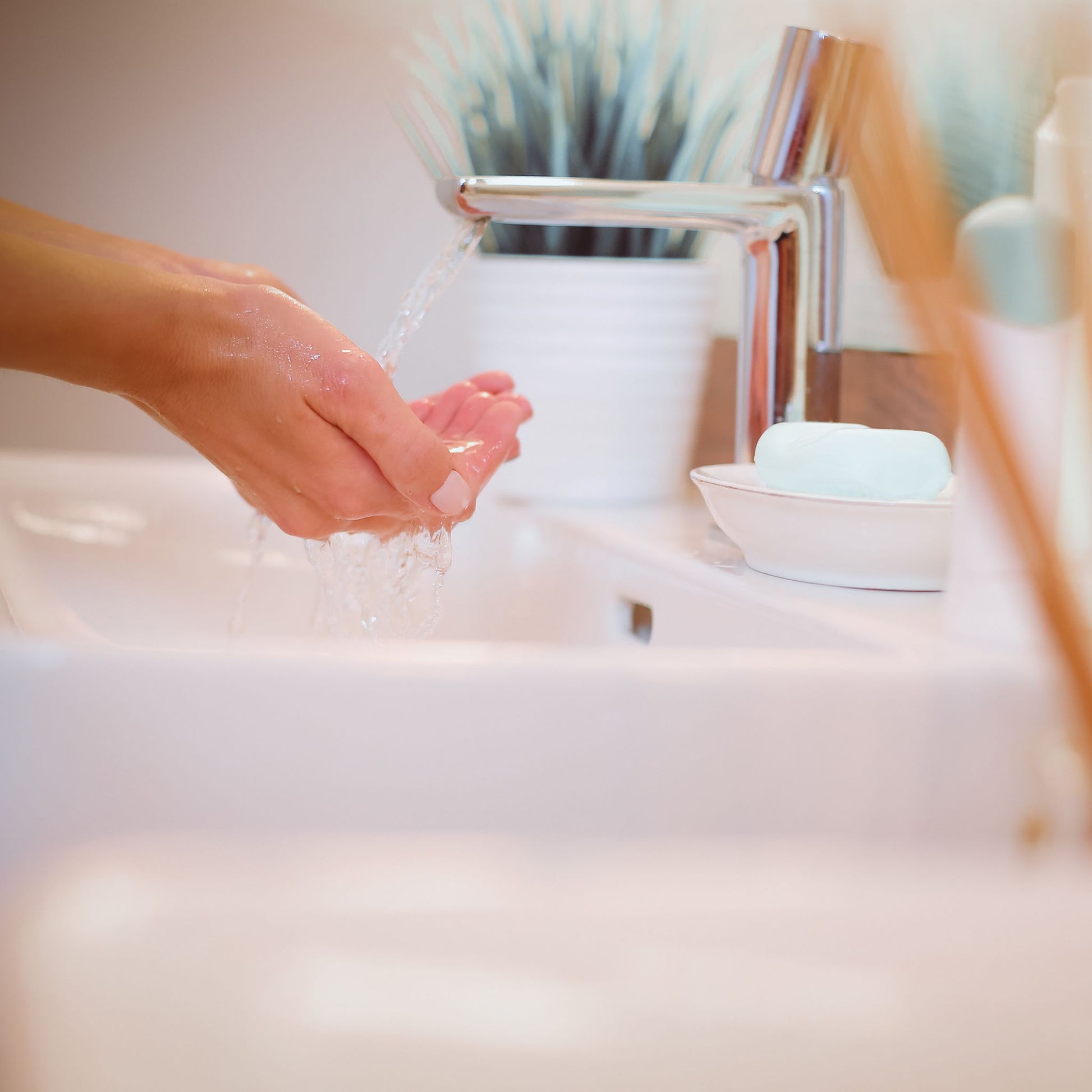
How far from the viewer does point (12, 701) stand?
0.32 meters

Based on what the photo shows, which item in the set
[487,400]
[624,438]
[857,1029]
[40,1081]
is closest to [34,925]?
[40,1081]

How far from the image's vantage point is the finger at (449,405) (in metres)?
0.69

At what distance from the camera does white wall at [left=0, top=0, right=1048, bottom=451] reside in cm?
122

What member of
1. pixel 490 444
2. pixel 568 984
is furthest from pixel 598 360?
pixel 568 984

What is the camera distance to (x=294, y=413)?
0.47m

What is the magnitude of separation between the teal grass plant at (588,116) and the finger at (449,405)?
232mm

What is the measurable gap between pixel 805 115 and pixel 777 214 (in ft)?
0.18

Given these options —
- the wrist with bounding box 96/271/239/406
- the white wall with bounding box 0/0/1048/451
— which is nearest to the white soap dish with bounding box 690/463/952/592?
the wrist with bounding box 96/271/239/406

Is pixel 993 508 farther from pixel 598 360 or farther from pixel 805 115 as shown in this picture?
pixel 598 360

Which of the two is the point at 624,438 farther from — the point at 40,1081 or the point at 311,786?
the point at 40,1081

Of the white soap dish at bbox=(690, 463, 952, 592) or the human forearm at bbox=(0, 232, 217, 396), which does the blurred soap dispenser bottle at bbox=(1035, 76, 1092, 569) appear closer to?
the white soap dish at bbox=(690, 463, 952, 592)

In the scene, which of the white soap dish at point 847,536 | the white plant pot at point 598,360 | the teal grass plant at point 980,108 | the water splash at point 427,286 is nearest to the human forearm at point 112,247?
the water splash at point 427,286

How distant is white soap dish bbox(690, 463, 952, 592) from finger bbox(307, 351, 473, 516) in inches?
6.1

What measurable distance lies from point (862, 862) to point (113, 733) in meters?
0.21
